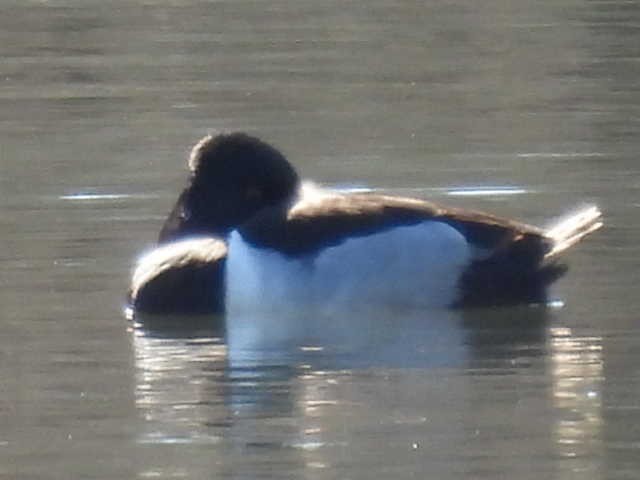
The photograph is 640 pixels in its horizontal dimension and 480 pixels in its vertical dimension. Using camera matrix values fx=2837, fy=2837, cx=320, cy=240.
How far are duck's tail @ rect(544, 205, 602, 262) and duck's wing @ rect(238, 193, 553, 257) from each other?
0.12ft

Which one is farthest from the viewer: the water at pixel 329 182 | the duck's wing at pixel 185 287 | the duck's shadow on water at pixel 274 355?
the duck's wing at pixel 185 287

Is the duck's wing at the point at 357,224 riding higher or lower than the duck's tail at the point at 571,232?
higher

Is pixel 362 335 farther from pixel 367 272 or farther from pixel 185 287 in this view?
pixel 185 287

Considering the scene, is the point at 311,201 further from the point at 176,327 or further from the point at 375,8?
Result: the point at 375,8

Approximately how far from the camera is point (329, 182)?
13609mm

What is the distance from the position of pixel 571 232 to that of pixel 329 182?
8.05 ft

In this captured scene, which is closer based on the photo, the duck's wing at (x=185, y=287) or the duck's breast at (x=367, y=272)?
the duck's breast at (x=367, y=272)

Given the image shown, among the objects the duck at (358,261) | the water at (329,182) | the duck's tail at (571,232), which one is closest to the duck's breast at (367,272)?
the duck at (358,261)

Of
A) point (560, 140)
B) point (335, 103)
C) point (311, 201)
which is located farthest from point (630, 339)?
point (335, 103)

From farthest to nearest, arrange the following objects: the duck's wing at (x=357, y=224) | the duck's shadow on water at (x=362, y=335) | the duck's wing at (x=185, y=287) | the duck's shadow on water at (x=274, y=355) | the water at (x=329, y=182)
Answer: the duck's wing at (x=185, y=287), the duck's wing at (x=357, y=224), the duck's shadow on water at (x=362, y=335), the duck's shadow on water at (x=274, y=355), the water at (x=329, y=182)

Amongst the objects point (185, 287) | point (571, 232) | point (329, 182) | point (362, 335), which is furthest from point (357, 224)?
point (329, 182)

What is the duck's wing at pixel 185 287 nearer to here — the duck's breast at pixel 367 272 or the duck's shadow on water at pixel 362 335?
the duck's shadow on water at pixel 362 335

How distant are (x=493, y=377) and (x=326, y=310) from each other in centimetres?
130

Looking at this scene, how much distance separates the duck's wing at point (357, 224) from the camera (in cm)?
1098
